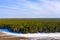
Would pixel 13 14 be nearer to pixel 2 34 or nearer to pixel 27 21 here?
pixel 27 21

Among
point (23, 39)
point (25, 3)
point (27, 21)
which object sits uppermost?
point (25, 3)

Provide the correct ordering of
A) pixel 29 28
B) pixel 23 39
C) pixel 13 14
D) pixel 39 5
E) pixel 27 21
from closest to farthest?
pixel 23 39 < pixel 29 28 < pixel 27 21 < pixel 13 14 < pixel 39 5

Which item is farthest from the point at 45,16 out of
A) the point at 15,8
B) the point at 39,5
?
the point at 15,8

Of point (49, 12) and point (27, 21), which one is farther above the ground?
point (49, 12)

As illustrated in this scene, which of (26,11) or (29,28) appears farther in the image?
(26,11)

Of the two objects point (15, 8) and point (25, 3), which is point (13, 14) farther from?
point (25, 3)

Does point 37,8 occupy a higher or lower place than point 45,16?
higher

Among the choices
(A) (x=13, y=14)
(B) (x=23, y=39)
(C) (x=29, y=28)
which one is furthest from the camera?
(A) (x=13, y=14)

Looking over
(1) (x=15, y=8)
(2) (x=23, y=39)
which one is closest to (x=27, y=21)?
(1) (x=15, y=8)

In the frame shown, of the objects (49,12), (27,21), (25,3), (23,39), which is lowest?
(23,39)
